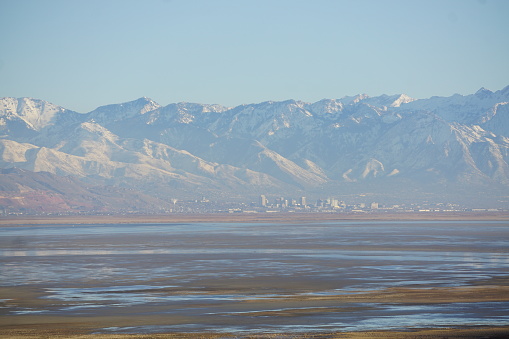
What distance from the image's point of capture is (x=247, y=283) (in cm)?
7012

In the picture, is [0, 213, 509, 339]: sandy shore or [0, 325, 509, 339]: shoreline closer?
[0, 325, 509, 339]: shoreline

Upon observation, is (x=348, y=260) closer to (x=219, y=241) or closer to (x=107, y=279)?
(x=107, y=279)

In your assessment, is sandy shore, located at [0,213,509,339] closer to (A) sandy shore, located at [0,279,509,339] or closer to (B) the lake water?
(A) sandy shore, located at [0,279,509,339]

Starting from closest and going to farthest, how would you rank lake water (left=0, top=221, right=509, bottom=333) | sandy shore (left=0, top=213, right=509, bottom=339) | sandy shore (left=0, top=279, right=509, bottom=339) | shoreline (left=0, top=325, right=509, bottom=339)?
shoreline (left=0, top=325, right=509, bottom=339)
sandy shore (left=0, top=279, right=509, bottom=339)
sandy shore (left=0, top=213, right=509, bottom=339)
lake water (left=0, top=221, right=509, bottom=333)

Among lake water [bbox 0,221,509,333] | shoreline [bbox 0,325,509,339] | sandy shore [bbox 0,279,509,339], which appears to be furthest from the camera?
lake water [bbox 0,221,509,333]

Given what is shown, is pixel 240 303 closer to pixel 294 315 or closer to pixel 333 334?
pixel 294 315

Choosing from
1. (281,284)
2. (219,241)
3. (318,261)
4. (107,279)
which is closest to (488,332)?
(281,284)

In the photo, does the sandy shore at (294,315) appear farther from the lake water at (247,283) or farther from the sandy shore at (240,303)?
the lake water at (247,283)

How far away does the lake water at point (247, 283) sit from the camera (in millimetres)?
50784

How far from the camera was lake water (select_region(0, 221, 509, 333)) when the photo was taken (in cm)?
5078

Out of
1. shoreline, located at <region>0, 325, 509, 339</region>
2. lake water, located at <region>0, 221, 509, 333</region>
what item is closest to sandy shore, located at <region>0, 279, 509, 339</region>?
shoreline, located at <region>0, 325, 509, 339</region>

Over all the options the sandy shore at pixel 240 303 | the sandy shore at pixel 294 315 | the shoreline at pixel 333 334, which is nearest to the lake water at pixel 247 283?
the sandy shore at pixel 240 303

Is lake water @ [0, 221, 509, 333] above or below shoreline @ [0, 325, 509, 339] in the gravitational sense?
above

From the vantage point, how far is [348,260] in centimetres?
9225
